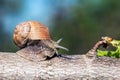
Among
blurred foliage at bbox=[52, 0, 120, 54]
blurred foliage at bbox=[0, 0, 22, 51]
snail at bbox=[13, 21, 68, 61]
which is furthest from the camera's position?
blurred foliage at bbox=[52, 0, 120, 54]

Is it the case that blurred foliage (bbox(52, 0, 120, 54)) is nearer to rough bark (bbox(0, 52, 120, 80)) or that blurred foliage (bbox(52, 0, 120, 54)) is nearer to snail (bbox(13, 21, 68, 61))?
snail (bbox(13, 21, 68, 61))

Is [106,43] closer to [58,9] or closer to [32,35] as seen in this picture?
[32,35]

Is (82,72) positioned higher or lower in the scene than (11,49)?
higher

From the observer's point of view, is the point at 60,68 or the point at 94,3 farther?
the point at 94,3

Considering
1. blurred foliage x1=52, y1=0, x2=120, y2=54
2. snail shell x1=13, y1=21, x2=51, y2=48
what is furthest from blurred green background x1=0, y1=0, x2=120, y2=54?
snail shell x1=13, y1=21, x2=51, y2=48

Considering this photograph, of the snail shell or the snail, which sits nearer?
the snail

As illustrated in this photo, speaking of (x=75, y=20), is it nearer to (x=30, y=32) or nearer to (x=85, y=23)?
Result: (x=85, y=23)

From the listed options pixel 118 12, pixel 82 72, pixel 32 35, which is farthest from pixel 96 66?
pixel 118 12
